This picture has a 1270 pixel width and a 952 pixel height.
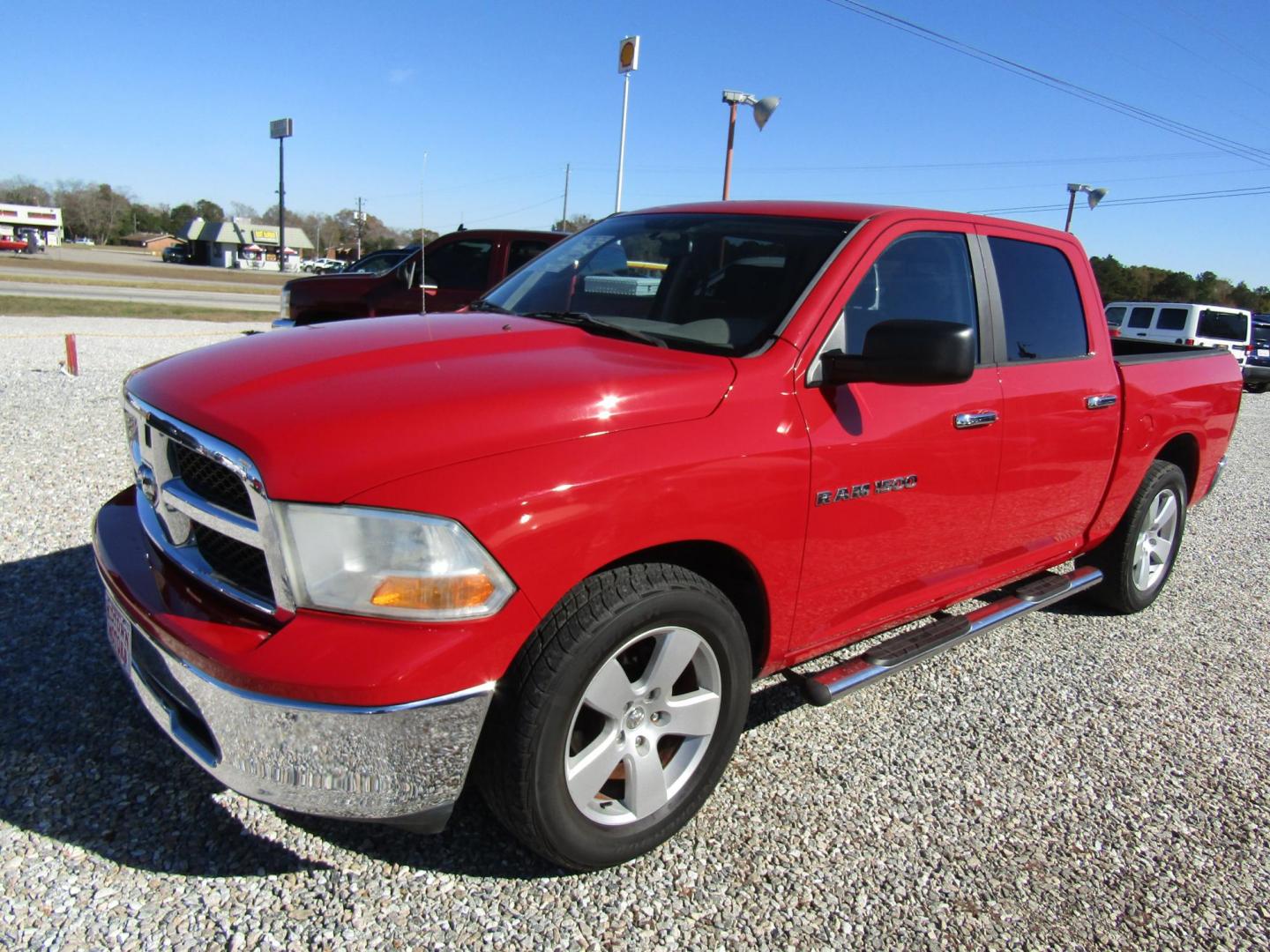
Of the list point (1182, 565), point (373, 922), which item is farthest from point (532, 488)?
point (1182, 565)

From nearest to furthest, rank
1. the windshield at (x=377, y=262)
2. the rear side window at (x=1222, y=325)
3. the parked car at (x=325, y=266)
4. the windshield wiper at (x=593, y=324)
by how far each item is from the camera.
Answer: the windshield wiper at (x=593, y=324) → the windshield at (x=377, y=262) → the rear side window at (x=1222, y=325) → the parked car at (x=325, y=266)

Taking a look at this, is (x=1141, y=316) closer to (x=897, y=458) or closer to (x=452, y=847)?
(x=897, y=458)

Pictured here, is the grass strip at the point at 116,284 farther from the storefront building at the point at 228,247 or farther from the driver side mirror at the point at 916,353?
the storefront building at the point at 228,247

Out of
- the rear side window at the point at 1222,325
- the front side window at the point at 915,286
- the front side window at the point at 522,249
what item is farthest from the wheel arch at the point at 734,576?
the rear side window at the point at 1222,325

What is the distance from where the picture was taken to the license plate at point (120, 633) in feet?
7.81

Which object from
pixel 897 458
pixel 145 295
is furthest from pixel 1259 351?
pixel 145 295

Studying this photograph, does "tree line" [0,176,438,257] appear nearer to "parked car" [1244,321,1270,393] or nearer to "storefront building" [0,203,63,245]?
"storefront building" [0,203,63,245]

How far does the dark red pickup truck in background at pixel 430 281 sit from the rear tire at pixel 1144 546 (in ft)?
23.0

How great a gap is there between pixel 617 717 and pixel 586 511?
0.60m

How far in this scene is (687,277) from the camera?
128 inches

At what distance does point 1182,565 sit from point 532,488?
545cm

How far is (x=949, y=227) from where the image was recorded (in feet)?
11.2

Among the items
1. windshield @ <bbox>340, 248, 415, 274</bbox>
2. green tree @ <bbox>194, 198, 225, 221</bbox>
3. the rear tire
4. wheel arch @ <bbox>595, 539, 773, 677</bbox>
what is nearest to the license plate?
wheel arch @ <bbox>595, 539, 773, 677</bbox>

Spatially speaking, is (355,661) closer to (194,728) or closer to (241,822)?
(194,728)
